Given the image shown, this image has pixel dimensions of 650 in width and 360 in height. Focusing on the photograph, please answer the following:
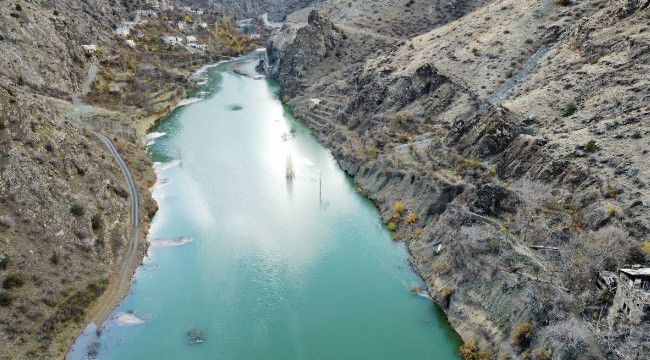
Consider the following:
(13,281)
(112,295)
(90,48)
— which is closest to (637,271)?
(112,295)

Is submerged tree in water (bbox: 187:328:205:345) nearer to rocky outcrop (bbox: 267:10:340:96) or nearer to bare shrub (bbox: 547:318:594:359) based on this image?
bare shrub (bbox: 547:318:594:359)

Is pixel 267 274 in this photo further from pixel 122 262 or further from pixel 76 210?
pixel 76 210

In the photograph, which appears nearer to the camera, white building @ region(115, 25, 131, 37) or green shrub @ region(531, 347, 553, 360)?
green shrub @ region(531, 347, 553, 360)

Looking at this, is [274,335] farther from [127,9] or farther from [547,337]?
[127,9]

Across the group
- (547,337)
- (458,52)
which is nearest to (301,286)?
(547,337)

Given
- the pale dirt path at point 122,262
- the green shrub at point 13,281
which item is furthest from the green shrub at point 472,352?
the green shrub at point 13,281

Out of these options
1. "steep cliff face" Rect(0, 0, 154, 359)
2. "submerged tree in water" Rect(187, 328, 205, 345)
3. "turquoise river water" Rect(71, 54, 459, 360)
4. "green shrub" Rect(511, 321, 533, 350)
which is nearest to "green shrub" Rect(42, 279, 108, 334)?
"steep cliff face" Rect(0, 0, 154, 359)

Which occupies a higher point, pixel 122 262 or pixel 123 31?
pixel 123 31
